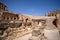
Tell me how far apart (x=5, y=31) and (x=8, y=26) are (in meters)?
1.20

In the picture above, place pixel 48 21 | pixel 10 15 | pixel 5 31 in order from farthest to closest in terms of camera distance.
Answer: pixel 10 15 → pixel 48 21 → pixel 5 31

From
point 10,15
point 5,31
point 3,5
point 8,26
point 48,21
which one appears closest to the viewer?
point 5,31

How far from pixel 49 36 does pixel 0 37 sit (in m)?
5.43

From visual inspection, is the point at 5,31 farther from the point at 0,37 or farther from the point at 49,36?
the point at 49,36

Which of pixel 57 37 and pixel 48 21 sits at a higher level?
pixel 48 21

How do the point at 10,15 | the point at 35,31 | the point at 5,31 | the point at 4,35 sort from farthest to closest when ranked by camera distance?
the point at 10,15, the point at 5,31, the point at 4,35, the point at 35,31

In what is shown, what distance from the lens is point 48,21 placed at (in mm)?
16281

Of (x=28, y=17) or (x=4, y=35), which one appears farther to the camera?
(x=28, y=17)

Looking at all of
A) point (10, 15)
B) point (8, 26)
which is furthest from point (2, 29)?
point (10, 15)

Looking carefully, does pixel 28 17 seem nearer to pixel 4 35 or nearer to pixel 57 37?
pixel 4 35

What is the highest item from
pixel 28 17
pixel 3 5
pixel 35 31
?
pixel 3 5

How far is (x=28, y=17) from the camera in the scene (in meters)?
20.4

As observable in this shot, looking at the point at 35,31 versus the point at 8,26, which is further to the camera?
the point at 8,26

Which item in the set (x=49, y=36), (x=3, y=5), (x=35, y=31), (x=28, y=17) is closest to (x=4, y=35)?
(x=35, y=31)
